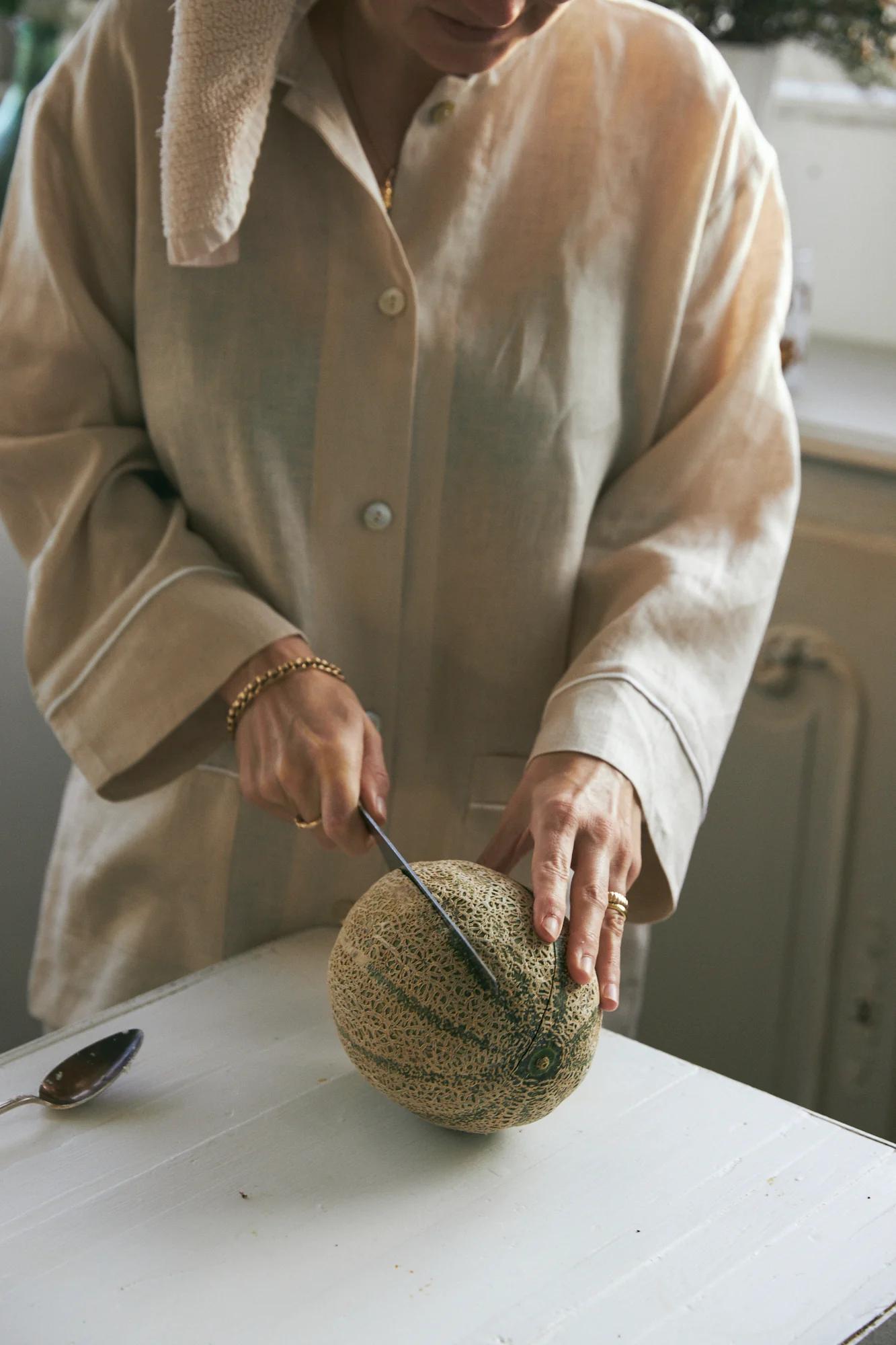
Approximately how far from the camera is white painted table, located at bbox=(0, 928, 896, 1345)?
2.20 feet

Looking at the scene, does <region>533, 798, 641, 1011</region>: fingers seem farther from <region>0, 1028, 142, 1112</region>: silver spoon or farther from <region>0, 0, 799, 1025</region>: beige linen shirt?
A: <region>0, 1028, 142, 1112</region>: silver spoon

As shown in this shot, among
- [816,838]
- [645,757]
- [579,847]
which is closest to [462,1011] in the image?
[579,847]

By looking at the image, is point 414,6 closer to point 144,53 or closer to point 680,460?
point 144,53

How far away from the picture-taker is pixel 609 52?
1.05 meters

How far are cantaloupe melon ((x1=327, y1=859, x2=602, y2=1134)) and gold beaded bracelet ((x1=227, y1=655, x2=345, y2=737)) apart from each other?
0.21 m

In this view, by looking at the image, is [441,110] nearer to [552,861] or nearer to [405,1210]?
[552,861]

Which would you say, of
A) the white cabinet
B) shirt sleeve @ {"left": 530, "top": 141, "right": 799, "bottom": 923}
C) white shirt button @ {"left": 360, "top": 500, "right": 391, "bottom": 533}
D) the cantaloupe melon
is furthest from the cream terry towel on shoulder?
the white cabinet

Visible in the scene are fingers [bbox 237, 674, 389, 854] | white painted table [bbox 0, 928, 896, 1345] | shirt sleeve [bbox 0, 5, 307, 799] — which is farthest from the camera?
shirt sleeve [bbox 0, 5, 307, 799]

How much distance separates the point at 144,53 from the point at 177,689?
0.45 m

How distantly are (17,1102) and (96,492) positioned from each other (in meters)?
0.45

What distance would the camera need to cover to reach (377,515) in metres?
1.05

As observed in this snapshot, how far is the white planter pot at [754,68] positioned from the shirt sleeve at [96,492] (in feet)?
3.06

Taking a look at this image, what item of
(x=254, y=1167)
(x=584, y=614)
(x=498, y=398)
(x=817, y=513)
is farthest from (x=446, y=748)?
(x=817, y=513)

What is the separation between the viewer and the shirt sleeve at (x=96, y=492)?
3.28 ft
